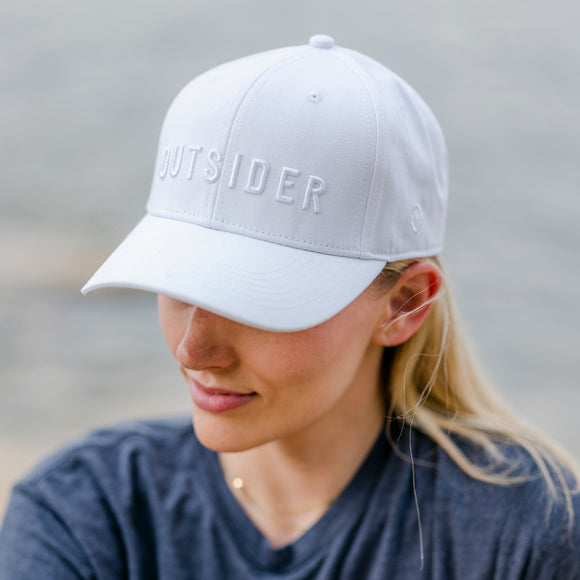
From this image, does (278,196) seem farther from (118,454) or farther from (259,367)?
(118,454)

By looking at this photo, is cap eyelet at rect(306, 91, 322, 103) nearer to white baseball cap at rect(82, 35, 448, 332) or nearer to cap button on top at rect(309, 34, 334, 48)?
white baseball cap at rect(82, 35, 448, 332)

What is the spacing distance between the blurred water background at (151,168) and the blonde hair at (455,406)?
1.81m

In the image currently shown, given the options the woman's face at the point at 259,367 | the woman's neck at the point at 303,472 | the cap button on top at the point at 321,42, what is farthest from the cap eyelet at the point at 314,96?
the woman's neck at the point at 303,472

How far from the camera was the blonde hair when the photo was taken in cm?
155

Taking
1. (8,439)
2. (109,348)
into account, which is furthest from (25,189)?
(8,439)

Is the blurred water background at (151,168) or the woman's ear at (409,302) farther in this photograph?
the blurred water background at (151,168)

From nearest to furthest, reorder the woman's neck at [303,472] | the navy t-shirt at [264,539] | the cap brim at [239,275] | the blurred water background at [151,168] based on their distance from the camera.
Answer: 1. the cap brim at [239,275]
2. the navy t-shirt at [264,539]
3. the woman's neck at [303,472]
4. the blurred water background at [151,168]

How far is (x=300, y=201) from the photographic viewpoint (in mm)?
1262

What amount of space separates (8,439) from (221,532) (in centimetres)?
191

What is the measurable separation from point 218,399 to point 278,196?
1.06ft

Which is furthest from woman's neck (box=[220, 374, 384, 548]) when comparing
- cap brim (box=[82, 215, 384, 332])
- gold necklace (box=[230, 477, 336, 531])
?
cap brim (box=[82, 215, 384, 332])

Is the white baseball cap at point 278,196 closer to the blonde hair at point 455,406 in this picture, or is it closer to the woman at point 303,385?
the woman at point 303,385

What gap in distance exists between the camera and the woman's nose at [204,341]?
4.19ft

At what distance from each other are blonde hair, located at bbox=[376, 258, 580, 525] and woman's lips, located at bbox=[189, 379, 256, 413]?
0.34 meters
